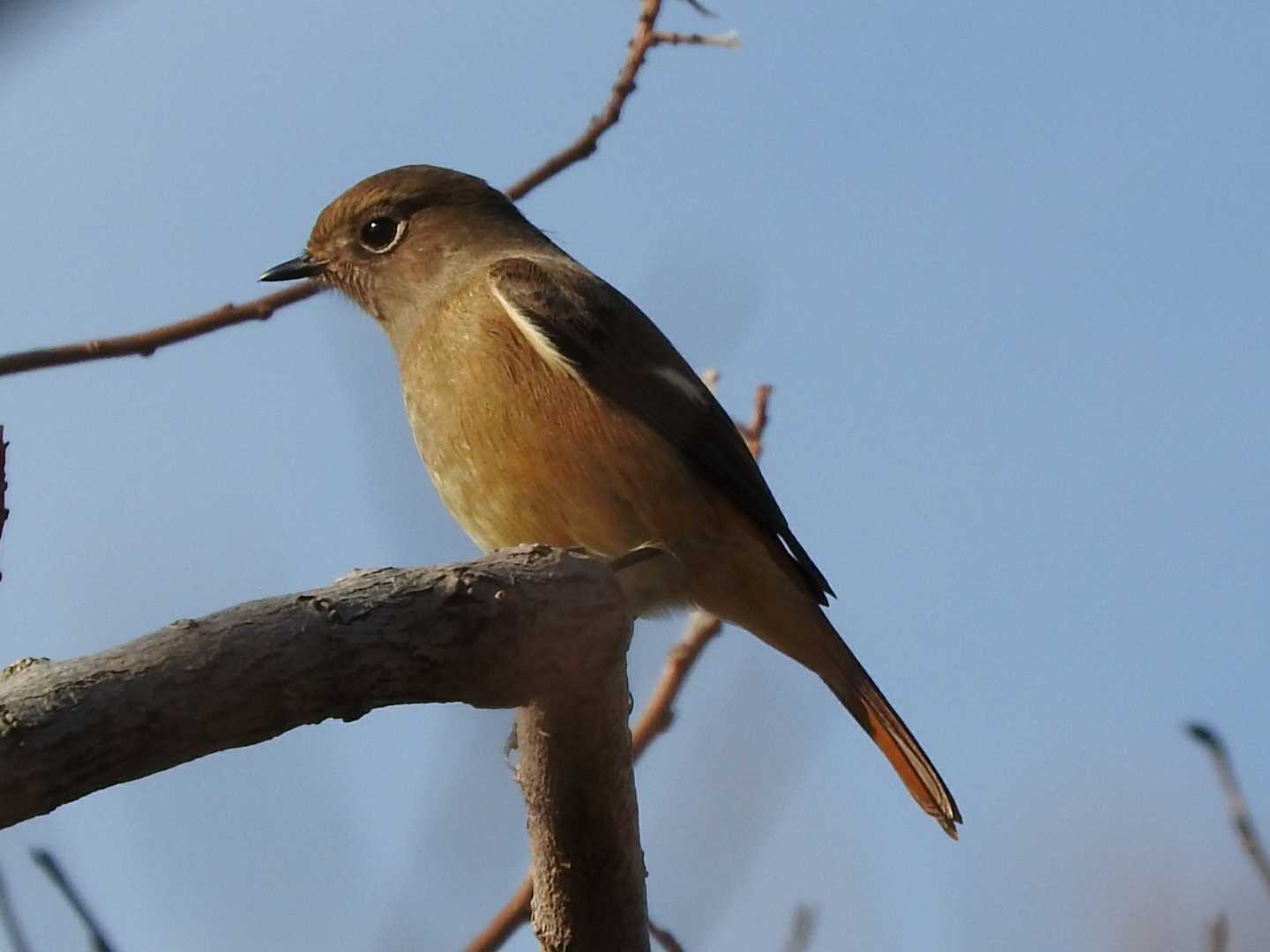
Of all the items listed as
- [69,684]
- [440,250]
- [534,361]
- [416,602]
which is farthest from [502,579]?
[440,250]

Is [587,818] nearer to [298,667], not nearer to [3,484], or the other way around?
[298,667]

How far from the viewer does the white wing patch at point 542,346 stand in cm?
508

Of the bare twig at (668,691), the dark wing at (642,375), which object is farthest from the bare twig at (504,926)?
the dark wing at (642,375)

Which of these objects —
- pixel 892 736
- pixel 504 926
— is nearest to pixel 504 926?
pixel 504 926

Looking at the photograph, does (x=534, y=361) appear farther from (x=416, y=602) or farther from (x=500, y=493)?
(x=416, y=602)

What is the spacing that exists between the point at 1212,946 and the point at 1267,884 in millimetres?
210

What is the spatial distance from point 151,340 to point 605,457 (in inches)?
58.9

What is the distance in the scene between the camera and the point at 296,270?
244 inches

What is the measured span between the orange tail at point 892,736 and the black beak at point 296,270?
2.52 meters

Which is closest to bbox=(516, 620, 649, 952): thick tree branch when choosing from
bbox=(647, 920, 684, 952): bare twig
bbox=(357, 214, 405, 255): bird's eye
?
bbox=(647, 920, 684, 952): bare twig

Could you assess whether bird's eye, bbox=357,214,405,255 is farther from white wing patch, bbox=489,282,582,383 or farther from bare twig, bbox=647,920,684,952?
bare twig, bbox=647,920,684,952

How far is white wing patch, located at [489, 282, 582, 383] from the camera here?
5078 millimetres

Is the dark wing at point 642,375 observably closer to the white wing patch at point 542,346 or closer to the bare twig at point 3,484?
the white wing patch at point 542,346

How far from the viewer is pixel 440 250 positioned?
6.05 metres
